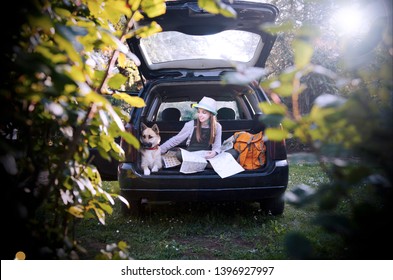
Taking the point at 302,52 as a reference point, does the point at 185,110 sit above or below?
below

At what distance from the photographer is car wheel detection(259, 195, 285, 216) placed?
3.49 m

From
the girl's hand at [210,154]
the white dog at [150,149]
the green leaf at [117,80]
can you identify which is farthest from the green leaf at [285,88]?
the girl's hand at [210,154]

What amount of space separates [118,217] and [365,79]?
3213mm

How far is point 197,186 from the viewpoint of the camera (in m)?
3.03

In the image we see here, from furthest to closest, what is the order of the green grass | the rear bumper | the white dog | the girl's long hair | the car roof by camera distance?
the girl's long hair → the white dog → the car roof → the rear bumper → the green grass

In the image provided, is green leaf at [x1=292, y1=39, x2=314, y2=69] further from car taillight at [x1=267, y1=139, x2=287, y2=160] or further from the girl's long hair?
the girl's long hair

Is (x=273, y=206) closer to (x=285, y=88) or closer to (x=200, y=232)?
(x=200, y=232)

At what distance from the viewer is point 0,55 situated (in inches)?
31.9

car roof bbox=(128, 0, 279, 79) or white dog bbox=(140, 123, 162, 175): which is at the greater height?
car roof bbox=(128, 0, 279, 79)

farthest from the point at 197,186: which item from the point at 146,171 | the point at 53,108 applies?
the point at 53,108

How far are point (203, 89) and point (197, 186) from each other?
2105mm

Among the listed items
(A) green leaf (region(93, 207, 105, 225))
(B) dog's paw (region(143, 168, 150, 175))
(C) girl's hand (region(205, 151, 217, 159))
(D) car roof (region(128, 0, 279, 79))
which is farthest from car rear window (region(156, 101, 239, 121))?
(A) green leaf (region(93, 207, 105, 225))

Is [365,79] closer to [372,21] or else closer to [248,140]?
[372,21]
